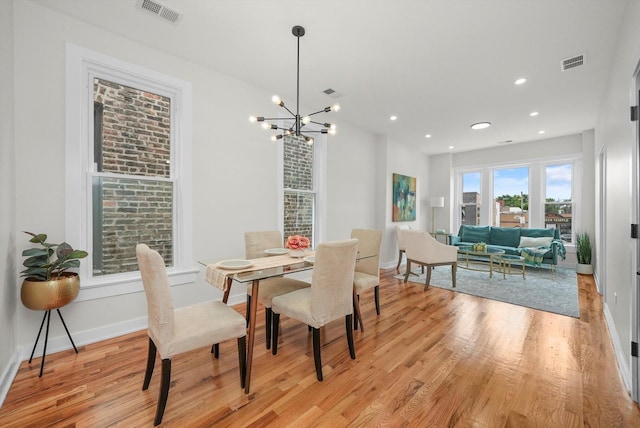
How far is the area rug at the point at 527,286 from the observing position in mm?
3582

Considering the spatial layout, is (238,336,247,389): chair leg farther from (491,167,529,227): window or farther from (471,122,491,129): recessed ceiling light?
(491,167,529,227): window

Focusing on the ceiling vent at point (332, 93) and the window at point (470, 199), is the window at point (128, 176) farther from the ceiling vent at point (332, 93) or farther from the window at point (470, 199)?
the window at point (470, 199)

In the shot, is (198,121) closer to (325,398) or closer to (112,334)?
(112,334)

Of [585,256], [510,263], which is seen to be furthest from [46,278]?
[585,256]

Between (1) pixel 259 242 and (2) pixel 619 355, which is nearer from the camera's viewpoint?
(2) pixel 619 355

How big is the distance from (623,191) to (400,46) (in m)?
2.28

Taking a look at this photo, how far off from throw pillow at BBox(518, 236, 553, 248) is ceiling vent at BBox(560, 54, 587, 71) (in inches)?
151

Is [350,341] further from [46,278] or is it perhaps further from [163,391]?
[46,278]

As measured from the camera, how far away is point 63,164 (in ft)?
7.66

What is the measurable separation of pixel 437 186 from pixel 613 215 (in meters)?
5.15

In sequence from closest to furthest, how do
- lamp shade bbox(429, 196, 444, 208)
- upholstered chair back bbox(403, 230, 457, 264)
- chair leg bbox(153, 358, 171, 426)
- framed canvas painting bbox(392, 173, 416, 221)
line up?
chair leg bbox(153, 358, 171, 426)
upholstered chair back bbox(403, 230, 457, 264)
framed canvas painting bbox(392, 173, 416, 221)
lamp shade bbox(429, 196, 444, 208)

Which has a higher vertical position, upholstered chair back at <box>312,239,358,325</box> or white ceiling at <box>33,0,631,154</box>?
white ceiling at <box>33,0,631,154</box>

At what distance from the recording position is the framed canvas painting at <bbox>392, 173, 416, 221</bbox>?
6.02 meters

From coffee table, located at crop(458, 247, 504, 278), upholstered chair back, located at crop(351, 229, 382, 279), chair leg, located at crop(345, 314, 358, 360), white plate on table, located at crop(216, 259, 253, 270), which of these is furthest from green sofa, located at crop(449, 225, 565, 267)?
white plate on table, located at crop(216, 259, 253, 270)
